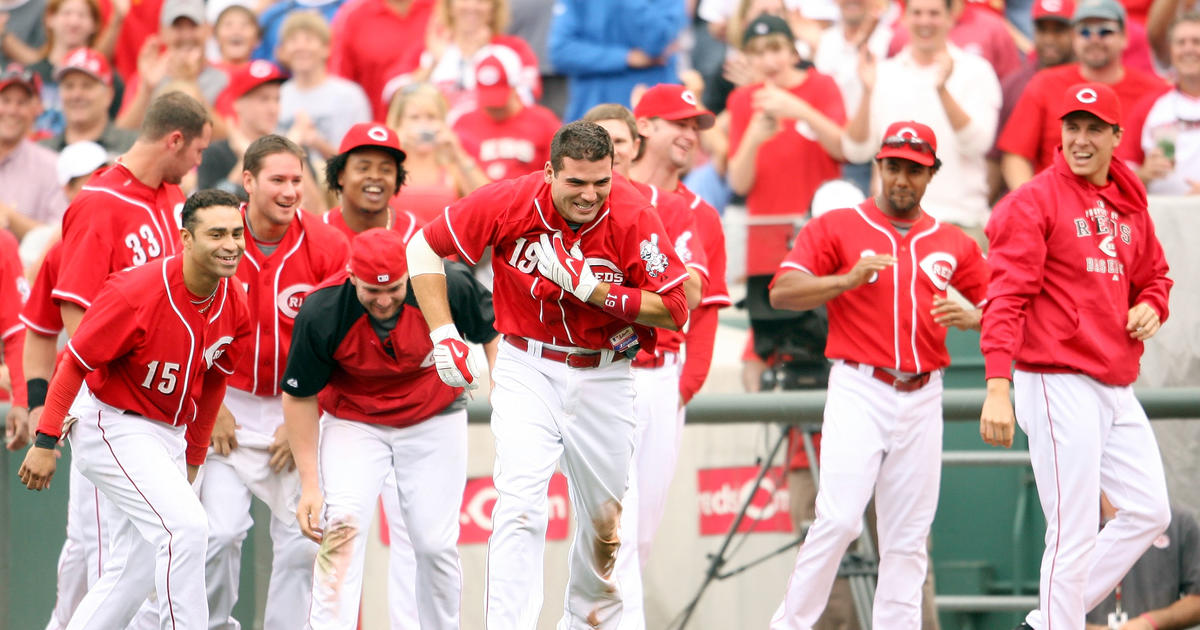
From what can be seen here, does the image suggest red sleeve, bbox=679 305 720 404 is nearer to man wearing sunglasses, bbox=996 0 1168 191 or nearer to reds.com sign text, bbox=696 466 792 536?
reds.com sign text, bbox=696 466 792 536

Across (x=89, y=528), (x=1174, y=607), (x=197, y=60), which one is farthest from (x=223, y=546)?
(x=197, y=60)

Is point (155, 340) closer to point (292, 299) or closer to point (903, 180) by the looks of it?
point (292, 299)

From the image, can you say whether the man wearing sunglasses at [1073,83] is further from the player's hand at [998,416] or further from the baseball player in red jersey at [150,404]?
the baseball player in red jersey at [150,404]

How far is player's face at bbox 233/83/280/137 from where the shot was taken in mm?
8906

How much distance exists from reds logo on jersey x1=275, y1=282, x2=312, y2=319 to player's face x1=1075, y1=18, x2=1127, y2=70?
4.77 m

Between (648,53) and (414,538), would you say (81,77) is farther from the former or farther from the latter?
(414,538)

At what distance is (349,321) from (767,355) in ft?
8.49

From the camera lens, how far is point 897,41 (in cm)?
981

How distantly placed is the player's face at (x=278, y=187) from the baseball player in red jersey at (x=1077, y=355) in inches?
115

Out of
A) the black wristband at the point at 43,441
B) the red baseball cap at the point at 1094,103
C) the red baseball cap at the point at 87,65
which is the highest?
the red baseball cap at the point at 87,65

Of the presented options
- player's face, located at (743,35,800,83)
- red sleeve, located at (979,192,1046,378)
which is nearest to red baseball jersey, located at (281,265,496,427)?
red sleeve, located at (979,192,1046,378)

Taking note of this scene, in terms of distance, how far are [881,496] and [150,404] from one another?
305 centimetres

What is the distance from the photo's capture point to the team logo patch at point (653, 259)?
5660 millimetres

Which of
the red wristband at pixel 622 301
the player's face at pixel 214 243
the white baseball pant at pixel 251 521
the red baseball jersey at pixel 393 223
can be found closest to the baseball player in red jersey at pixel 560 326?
the red wristband at pixel 622 301
